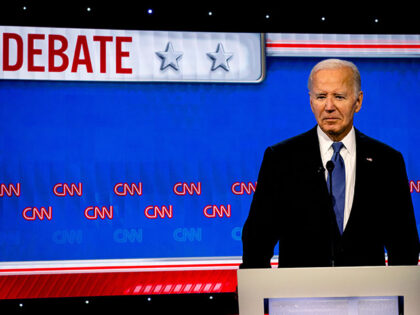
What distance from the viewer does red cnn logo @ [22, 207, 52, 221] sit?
9.97 feet

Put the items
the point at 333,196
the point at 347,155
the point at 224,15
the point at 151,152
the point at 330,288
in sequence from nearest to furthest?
the point at 330,288
the point at 333,196
the point at 347,155
the point at 151,152
the point at 224,15

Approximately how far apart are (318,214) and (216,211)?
1.28 m

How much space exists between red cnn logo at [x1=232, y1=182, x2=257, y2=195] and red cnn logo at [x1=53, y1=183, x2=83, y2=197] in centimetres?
91

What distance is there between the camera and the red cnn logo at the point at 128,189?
10.2 feet

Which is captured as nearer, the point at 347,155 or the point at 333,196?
the point at 333,196

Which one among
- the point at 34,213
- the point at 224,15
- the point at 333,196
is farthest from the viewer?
the point at 224,15

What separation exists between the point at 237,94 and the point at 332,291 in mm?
2378

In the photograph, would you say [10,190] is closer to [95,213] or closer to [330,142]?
[95,213]

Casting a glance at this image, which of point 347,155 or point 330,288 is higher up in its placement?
point 347,155

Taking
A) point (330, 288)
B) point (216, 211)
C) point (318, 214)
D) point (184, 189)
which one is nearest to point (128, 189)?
point (184, 189)

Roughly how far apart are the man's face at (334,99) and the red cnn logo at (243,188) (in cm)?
124

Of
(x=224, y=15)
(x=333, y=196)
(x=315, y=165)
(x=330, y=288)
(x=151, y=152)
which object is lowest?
(x=330, y=288)

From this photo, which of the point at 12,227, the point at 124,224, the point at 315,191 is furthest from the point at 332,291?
the point at 12,227

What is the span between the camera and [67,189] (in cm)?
308
